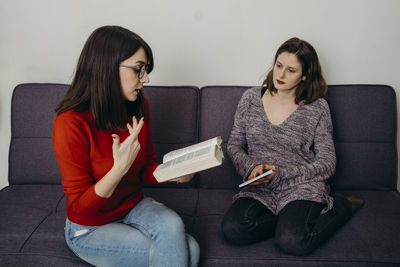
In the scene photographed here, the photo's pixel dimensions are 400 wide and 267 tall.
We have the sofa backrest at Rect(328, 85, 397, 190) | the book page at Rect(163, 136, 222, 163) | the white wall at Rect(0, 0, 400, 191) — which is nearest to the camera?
the book page at Rect(163, 136, 222, 163)

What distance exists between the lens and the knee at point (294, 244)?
1.29 metres

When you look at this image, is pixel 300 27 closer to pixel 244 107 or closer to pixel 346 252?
pixel 244 107

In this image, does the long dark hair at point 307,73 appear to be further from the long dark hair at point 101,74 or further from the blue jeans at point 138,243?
the blue jeans at point 138,243

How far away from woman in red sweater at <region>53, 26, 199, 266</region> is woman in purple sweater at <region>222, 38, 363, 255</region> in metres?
0.31

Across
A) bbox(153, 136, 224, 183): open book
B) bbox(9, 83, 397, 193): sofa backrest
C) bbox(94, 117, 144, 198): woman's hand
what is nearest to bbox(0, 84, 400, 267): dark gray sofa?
bbox(9, 83, 397, 193): sofa backrest

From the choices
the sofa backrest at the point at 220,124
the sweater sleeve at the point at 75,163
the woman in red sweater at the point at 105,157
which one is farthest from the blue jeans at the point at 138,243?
the sofa backrest at the point at 220,124

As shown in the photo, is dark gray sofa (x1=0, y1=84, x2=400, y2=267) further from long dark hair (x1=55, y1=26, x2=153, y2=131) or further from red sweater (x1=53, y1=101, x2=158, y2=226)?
long dark hair (x1=55, y1=26, x2=153, y2=131)

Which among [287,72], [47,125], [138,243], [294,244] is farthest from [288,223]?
[47,125]

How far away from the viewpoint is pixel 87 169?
3.95ft

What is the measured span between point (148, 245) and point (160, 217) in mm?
113

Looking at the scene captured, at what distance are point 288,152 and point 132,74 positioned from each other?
875 millimetres

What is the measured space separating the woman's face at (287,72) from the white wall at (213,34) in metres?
0.47

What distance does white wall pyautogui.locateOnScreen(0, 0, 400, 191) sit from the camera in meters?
2.08

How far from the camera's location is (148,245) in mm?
1194
